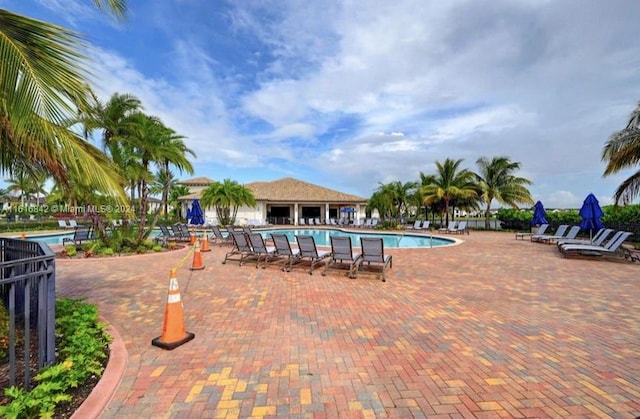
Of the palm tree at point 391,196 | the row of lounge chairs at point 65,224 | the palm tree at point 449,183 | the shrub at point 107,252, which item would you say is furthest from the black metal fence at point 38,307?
the row of lounge chairs at point 65,224

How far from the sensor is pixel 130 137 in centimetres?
1174

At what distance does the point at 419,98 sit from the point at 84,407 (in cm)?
1865

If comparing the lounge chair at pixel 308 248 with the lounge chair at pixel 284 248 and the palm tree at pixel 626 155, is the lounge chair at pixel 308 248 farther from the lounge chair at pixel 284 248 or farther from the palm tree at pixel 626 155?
the palm tree at pixel 626 155

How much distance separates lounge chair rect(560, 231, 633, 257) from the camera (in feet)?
32.5

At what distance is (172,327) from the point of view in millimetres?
3811

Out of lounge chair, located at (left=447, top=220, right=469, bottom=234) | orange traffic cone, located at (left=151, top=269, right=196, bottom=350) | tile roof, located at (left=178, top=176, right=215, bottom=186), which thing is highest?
tile roof, located at (left=178, top=176, right=215, bottom=186)

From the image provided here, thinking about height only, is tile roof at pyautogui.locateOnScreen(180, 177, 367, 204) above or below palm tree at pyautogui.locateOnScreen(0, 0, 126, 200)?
above

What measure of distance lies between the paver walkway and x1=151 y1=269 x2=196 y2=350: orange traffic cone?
13 centimetres

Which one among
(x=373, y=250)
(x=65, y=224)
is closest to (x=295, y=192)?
(x=65, y=224)

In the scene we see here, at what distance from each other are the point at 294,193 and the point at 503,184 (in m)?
22.1

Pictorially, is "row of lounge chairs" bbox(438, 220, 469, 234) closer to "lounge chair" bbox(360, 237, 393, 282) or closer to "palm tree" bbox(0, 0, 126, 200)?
"lounge chair" bbox(360, 237, 393, 282)

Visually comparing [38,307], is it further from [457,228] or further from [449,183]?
[449,183]

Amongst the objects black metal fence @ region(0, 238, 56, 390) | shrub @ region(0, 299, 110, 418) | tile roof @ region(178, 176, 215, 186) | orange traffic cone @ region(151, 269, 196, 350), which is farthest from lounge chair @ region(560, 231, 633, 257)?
tile roof @ region(178, 176, 215, 186)

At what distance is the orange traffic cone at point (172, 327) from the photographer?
3.71m
